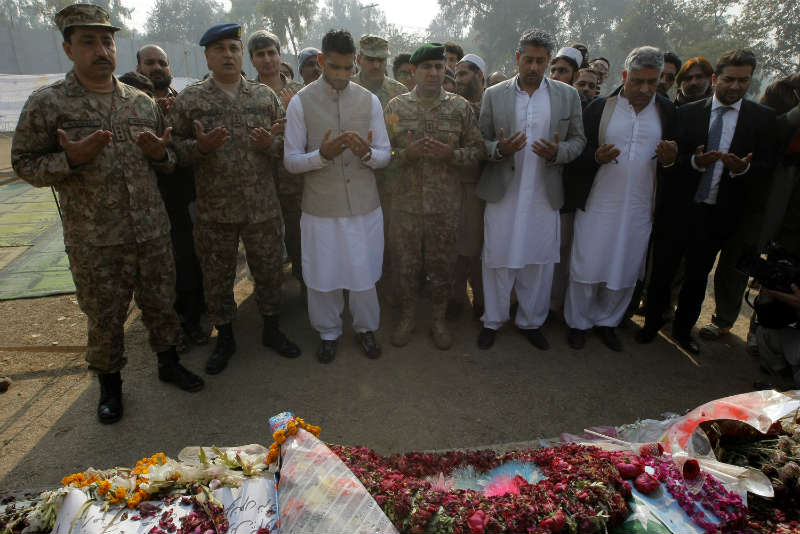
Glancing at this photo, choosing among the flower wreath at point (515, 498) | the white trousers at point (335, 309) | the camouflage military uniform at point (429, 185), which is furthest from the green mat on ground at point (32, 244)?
the flower wreath at point (515, 498)

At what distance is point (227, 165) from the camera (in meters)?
3.43

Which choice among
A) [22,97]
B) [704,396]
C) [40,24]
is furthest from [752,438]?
[40,24]

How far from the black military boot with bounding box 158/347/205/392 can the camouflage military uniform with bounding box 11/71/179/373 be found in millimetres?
326

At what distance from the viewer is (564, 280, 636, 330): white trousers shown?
4094 mm

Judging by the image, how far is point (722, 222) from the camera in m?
3.78

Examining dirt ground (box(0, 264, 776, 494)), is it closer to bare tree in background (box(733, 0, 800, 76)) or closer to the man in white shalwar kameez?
the man in white shalwar kameez

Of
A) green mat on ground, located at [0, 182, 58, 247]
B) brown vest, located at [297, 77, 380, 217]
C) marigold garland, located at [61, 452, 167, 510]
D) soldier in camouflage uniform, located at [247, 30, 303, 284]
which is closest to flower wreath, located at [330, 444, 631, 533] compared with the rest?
marigold garland, located at [61, 452, 167, 510]

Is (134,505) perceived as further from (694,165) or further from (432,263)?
(694,165)

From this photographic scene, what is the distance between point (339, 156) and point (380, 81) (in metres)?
1.36

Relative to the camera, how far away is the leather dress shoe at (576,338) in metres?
4.08

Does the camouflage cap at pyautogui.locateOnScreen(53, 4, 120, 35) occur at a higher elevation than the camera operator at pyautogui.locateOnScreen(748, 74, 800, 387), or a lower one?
higher

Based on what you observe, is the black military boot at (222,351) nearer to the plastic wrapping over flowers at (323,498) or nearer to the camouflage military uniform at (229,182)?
the camouflage military uniform at (229,182)

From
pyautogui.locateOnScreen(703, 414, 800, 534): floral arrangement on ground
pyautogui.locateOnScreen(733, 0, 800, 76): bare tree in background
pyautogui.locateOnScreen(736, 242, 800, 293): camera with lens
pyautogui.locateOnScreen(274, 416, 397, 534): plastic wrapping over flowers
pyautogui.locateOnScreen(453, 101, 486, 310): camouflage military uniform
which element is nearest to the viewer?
pyautogui.locateOnScreen(274, 416, 397, 534): plastic wrapping over flowers

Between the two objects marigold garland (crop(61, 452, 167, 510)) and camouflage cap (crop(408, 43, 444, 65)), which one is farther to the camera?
camouflage cap (crop(408, 43, 444, 65))
